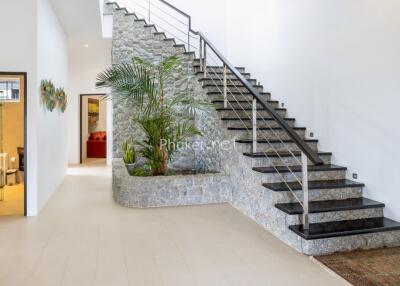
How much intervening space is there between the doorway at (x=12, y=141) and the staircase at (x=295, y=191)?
2.99m

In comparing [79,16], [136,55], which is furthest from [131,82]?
[136,55]

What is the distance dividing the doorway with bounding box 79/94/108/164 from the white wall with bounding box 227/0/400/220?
5.57m

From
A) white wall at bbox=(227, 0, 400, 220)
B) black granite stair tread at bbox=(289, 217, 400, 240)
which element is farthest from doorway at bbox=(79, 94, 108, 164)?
black granite stair tread at bbox=(289, 217, 400, 240)

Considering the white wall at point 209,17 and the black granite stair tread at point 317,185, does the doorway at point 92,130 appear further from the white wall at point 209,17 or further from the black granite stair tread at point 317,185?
the black granite stair tread at point 317,185

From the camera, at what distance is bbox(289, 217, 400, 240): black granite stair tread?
3.11 metres

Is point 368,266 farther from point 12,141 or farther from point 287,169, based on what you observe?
point 12,141

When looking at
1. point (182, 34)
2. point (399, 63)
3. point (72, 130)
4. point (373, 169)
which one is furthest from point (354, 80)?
point (72, 130)

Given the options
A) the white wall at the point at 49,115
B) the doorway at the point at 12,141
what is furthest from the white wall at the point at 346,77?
the doorway at the point at 12,141

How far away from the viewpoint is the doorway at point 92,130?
10.3 meters

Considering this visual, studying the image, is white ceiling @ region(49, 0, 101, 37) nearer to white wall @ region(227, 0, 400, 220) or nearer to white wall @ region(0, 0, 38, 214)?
white wall @ region(0, 0, 38, 214)

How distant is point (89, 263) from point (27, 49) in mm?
2978

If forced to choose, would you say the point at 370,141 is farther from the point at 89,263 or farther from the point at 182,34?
the point at 182,34

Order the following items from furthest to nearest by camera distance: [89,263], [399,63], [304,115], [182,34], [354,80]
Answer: [182,34]
[304,115]
[354,80]
[399,63]
[89,263]

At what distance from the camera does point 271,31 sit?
6.37 meters
